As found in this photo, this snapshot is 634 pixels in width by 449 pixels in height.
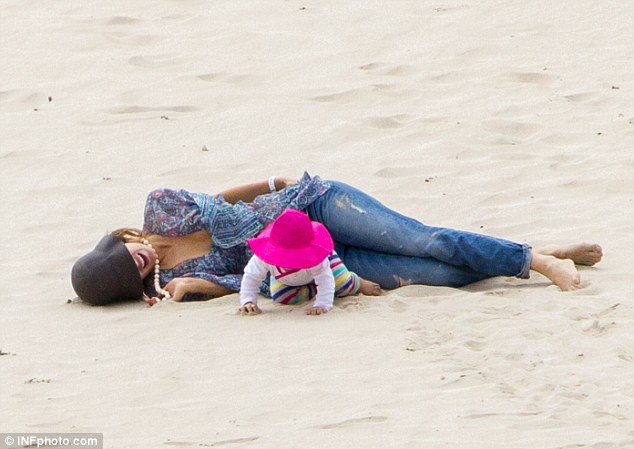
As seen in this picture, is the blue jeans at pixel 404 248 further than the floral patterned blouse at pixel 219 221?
No

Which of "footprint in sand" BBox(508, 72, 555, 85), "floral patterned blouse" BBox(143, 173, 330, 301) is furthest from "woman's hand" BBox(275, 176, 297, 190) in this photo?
"footprint in sand" BBox(508, 72, 555, 85)

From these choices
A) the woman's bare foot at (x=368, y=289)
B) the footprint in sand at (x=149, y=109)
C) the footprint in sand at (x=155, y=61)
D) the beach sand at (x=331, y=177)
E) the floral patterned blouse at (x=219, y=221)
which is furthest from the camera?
the footprint in sand at (x=155, y=61)

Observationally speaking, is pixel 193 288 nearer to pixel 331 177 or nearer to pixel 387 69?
pixel 331 177

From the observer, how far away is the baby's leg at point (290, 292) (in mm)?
6484


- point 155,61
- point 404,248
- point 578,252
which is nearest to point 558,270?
point 578,252

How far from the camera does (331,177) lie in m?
8.56

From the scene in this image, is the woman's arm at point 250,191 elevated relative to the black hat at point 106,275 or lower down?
elevated

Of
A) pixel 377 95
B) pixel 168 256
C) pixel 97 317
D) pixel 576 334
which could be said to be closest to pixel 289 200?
pixel 168 256

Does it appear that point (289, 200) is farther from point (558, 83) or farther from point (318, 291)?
point (558, 83)

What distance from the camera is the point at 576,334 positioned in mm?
5723

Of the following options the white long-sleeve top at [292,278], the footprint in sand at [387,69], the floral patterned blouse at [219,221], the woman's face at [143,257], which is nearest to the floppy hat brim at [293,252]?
the white long-sleeve top at [292,278]

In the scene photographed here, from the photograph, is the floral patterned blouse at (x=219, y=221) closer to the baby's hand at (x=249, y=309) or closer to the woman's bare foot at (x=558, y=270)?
the baby's hand at (x=249, y=309)

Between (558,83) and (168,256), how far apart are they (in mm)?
4168

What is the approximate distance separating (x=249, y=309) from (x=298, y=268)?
313 millimetres
